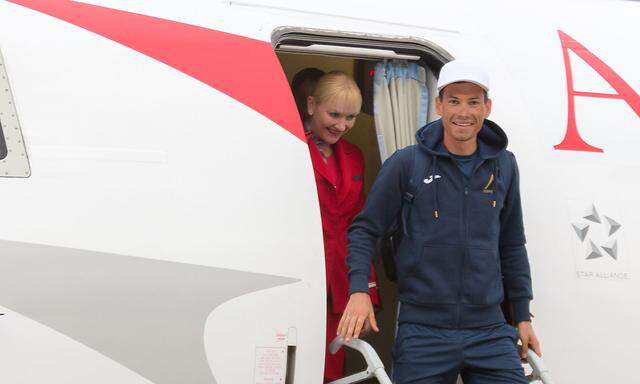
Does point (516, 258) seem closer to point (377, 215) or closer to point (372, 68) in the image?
point (377, 215)

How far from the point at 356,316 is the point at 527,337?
2.68ft

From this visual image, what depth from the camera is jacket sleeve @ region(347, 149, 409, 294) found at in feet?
→ 12.0

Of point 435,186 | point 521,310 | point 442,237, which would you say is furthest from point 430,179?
point 521,310

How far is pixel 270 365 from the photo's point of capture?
3.68 metres

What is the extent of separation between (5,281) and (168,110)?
884 mm

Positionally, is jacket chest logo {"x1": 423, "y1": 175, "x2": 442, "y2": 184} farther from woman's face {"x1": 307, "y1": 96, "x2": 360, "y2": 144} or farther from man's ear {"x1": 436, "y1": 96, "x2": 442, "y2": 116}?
woman's face {"x1": 307, "y1": 96, "x2": 360, "y2": 144}

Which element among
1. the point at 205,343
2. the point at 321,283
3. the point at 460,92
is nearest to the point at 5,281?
the point at 205,343

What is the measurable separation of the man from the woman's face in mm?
503

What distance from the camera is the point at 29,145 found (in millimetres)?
3375

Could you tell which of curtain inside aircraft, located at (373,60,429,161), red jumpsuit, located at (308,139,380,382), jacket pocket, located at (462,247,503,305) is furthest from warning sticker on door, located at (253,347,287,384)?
curtain inside aircraft, located at (373,60,429,161)

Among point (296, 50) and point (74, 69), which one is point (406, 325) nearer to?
Result: point (296, 50)

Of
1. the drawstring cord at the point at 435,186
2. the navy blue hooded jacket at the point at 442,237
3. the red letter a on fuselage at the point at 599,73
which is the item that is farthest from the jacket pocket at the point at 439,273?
the red letter a on fuselage at the point at 599,73

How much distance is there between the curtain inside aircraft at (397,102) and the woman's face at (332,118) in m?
0.16

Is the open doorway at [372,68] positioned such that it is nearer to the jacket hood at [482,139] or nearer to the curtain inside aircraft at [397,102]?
the curtain inside aircraft at [397,102]
